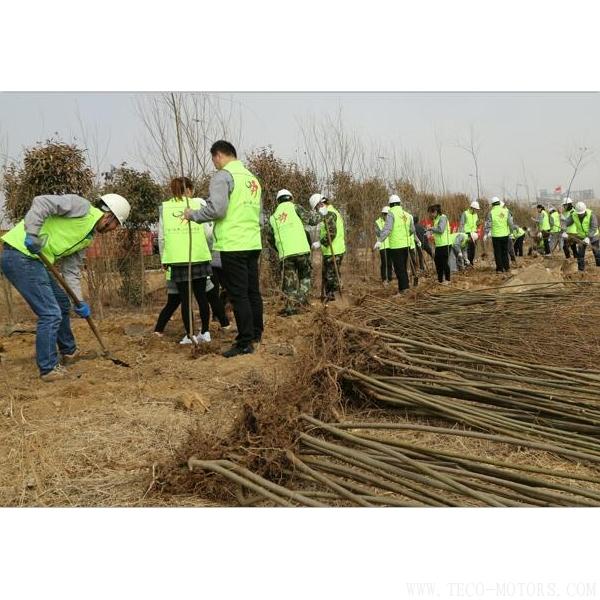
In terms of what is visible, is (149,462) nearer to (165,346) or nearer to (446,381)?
(446,381)

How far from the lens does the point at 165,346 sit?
5.11 meters

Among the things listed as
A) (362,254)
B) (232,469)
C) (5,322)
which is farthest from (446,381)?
(362,254)

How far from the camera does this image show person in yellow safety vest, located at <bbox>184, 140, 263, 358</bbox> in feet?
14.0

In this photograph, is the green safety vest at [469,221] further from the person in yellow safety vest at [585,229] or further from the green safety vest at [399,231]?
the green safety vest at [399,231]

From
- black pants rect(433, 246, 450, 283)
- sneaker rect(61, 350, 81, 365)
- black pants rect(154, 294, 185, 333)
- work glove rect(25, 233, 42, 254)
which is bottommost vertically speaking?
sneaker rect(61, 350, 81, 365)

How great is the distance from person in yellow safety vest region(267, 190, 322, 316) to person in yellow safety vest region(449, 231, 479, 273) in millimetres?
6218

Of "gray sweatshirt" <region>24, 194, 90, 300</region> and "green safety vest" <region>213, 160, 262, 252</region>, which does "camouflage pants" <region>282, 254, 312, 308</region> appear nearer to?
"green safety vest" <region>213, 160, 262, 252</region>

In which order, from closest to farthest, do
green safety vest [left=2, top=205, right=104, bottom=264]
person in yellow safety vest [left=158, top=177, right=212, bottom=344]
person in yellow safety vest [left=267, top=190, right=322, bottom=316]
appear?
green safety vest [left=2, top=205, right=104, bottom=264], person in yellow safety vest [left=158, top=177, right=212, bottom=344], person in yellow safety vest [left=267, top=190, right=322, bottom=316]

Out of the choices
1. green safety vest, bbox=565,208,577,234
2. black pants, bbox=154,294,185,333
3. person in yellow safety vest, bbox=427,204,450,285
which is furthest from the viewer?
green safety vest, bbox=565,208,577,234

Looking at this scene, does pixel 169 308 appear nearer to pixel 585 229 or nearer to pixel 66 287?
pixel 66 287

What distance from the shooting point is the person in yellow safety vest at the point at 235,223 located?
168 inches

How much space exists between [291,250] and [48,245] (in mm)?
3087

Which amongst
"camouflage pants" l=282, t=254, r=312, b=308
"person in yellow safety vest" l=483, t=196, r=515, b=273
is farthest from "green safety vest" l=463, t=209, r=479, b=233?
"camouflage pants" l=282, t=254, r=312, b=308

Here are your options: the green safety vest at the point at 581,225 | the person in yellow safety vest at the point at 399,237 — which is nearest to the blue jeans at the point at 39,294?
the person in yellow safety vest at the point at 399,237
